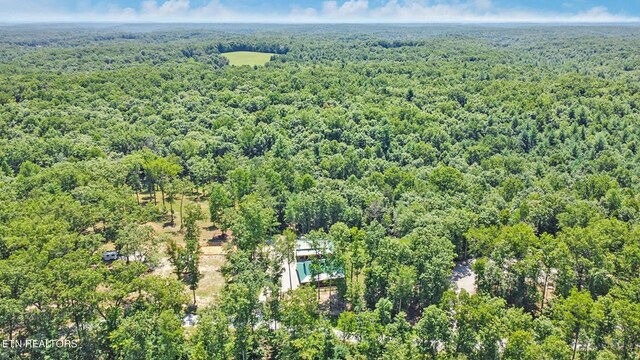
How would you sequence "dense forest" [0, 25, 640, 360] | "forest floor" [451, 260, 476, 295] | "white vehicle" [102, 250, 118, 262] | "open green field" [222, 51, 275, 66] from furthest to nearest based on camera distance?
"open green field" [222, 51, 275, 66]
"white vehicle" [102, 250, 118, 262]
"forest floor" [451, 260, 476, 295]
"dense forest" [0, 25, 640, 360]

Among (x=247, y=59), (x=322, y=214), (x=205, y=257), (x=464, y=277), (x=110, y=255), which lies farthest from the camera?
(x=247, y=59)

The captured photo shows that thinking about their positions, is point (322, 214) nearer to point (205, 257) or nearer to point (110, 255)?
point (205, 257)

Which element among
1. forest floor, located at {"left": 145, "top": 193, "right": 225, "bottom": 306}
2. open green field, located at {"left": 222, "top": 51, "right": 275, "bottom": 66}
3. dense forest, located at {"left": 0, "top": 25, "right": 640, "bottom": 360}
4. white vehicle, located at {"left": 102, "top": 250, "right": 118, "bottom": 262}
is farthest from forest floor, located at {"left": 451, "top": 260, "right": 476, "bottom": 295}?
open green field, located at {"left": 222, "top": 51, "right": 275, "bottom": 66}

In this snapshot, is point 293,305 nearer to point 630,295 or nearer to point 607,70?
point 630,295

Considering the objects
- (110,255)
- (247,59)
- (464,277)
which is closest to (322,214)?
(464,277)

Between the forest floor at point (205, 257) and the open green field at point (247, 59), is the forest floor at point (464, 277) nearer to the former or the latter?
the forest floor at point (205, 257)

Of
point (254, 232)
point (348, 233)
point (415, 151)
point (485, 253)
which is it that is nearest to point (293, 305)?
point (348, 233)

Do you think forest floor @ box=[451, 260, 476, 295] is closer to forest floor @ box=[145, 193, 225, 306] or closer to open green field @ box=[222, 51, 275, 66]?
forest floor @ box=[145, 193, 225, 306]

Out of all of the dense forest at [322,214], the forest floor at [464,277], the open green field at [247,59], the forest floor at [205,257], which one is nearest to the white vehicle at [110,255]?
the dense forest at [322,214]
